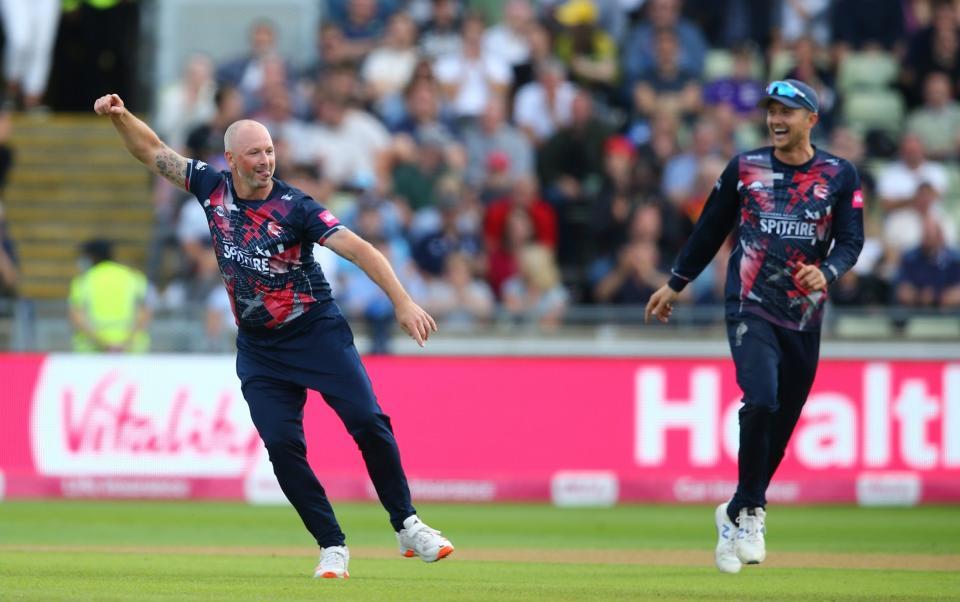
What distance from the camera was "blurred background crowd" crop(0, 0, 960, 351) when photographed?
60.6 feet

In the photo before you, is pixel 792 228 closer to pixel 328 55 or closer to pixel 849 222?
pixel 849 222

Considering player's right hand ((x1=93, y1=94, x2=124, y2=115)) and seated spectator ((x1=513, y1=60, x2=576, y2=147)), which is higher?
player's right hand ((x1=93, y1=94, x2=124, y2=115))

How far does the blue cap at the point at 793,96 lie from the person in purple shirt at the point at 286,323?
2.61m

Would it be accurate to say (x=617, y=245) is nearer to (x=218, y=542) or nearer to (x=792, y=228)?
(x=218, y=542)

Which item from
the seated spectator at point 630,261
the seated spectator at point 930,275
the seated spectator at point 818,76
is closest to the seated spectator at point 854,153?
the seated spectator at point 818,76

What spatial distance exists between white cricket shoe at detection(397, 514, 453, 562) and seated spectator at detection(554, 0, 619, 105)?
12228 mm

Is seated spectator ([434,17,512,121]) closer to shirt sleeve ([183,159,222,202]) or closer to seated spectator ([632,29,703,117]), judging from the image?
seated spectator ([632,29,703,117])

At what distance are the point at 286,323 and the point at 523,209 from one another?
9.93 metres

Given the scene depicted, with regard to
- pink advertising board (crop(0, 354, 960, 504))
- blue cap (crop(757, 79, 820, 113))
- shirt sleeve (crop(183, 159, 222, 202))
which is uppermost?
blue cap (crop(757, 79, 820, 113))

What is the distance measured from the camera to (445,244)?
1889cm

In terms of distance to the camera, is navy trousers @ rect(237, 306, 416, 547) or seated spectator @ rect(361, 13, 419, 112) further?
seated spectator @ rect(361, 13, 419, 112)

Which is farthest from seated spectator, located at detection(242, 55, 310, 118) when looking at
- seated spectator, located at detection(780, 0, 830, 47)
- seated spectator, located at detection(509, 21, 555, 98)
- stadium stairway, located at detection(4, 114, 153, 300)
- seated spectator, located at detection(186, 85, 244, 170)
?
seated spectator, located at detection(780, 0, 830, 47)

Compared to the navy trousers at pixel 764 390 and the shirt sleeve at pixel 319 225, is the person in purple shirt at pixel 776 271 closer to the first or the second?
the navy trousers at pixel 764 390

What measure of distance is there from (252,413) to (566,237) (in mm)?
10632
